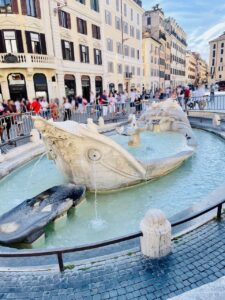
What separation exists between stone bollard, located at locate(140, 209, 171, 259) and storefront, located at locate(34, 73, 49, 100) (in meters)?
21.2

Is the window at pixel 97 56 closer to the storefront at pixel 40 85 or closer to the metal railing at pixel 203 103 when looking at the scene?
the storefront at pixel 40 85

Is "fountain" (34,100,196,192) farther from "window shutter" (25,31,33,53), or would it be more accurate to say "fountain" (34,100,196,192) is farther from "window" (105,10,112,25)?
"window" (105,10,112,25)

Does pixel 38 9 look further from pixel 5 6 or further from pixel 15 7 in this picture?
pixel 5 6

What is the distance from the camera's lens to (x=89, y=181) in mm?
6613

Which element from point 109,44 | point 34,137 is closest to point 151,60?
point 109,44

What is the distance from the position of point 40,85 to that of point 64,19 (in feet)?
25.1

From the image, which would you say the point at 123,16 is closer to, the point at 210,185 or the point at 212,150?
the point at 212,150

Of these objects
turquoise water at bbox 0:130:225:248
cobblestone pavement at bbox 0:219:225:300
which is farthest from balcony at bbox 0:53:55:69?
cobblestone pavement at bbox 0:219:225:300

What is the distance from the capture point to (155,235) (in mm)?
3617

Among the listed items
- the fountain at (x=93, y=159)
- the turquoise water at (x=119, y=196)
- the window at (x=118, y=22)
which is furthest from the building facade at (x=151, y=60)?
the fountain at (x=93, y=159)

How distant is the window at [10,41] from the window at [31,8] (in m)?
2.42

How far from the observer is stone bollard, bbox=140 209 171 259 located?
363 cm

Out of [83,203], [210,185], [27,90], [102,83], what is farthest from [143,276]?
[102,83]

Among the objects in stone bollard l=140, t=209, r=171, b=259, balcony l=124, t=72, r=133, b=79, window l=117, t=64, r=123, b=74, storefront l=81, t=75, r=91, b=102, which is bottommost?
stone bollard l=140, t=209, r=171, b=259
